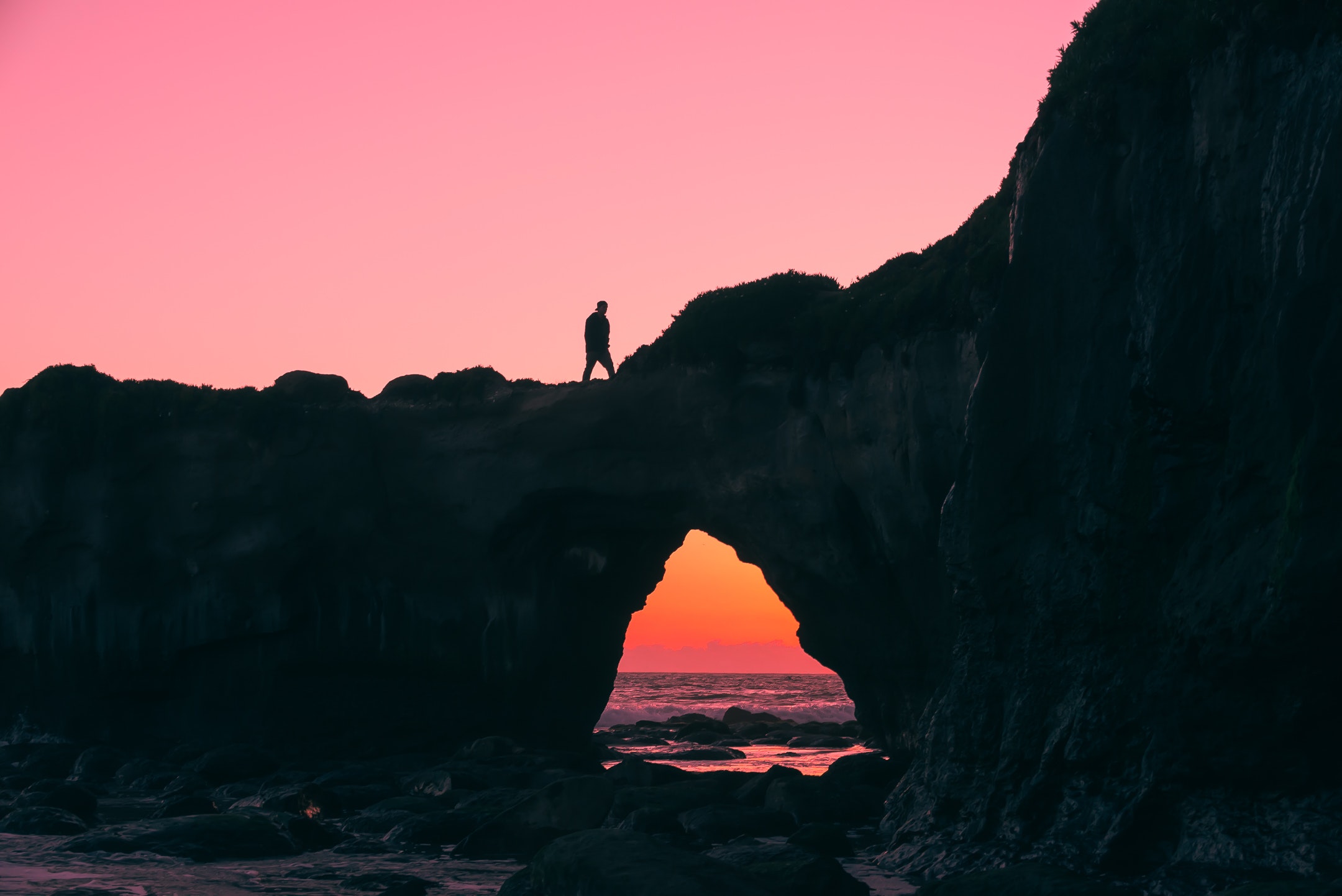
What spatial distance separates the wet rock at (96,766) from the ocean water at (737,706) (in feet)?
38.2

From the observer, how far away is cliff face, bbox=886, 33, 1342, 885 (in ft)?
33.5

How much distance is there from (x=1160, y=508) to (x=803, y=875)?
5.61 meters

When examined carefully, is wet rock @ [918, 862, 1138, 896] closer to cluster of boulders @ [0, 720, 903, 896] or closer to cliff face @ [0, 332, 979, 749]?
cluster of boulders @ [0, 720, 903, 896]

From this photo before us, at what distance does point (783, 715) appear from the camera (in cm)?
6406

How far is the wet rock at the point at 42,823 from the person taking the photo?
16281 mm

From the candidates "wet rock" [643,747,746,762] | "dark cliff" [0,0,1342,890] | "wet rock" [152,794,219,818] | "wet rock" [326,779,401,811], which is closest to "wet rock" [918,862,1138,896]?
"dark cliff" [0,0,1342,890]

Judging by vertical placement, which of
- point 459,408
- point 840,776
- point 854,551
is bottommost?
point 840,776

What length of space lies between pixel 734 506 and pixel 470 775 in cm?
891

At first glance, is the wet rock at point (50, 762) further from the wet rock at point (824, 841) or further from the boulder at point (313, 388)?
the wet rock at point (824, 841)

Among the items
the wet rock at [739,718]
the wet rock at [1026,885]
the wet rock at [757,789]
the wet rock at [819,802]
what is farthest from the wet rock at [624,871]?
the wet rock at [739,718]

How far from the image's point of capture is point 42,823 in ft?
53.9

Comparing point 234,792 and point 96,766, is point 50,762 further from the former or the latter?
point 234,792

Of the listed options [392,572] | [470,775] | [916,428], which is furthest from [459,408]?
[916,428]

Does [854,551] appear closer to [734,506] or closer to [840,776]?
[734,506]
